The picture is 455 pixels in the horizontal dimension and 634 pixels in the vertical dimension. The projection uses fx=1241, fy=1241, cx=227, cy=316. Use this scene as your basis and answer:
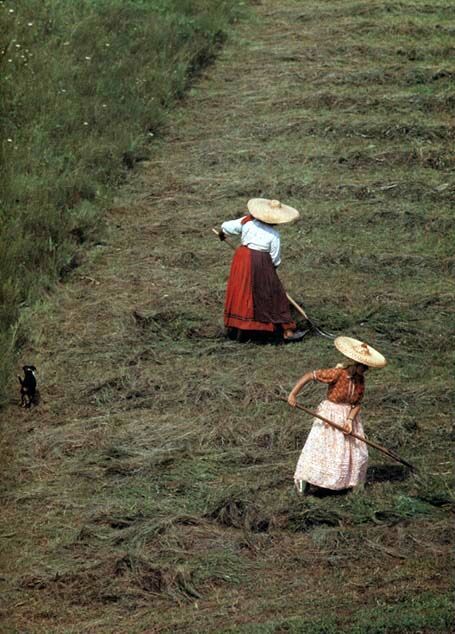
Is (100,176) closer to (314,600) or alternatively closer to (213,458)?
(213,458)

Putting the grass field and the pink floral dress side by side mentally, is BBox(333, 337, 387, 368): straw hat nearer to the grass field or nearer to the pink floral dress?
the pink floral dress

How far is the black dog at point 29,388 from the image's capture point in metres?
9.75

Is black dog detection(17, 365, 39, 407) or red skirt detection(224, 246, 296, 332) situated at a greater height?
red skirt detection(224, 246, 296, 332)

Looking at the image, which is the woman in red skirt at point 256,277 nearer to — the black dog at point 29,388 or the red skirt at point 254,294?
Answer: the red skirt at point 254,294

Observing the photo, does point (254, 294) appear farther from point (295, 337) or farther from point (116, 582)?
point (116, 582)

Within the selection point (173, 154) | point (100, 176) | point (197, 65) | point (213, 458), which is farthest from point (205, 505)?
point (197, 65)

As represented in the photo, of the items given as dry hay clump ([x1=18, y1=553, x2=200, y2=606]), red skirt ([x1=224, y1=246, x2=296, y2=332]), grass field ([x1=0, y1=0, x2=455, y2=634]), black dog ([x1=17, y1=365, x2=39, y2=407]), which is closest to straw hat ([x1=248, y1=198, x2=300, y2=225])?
red skirt ([x1=224, y1=246, x2=296, y2=332])

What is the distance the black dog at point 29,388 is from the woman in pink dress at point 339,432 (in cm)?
252

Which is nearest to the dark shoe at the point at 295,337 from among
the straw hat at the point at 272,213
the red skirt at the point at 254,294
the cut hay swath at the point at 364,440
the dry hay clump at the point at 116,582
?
the red skirt at the point at 254,294

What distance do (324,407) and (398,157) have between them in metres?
7.62

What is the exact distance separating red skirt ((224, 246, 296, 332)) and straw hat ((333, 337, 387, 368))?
2.54 meters

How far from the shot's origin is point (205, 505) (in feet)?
26.6

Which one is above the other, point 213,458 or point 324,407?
point 324,407

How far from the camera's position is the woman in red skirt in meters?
10.7
